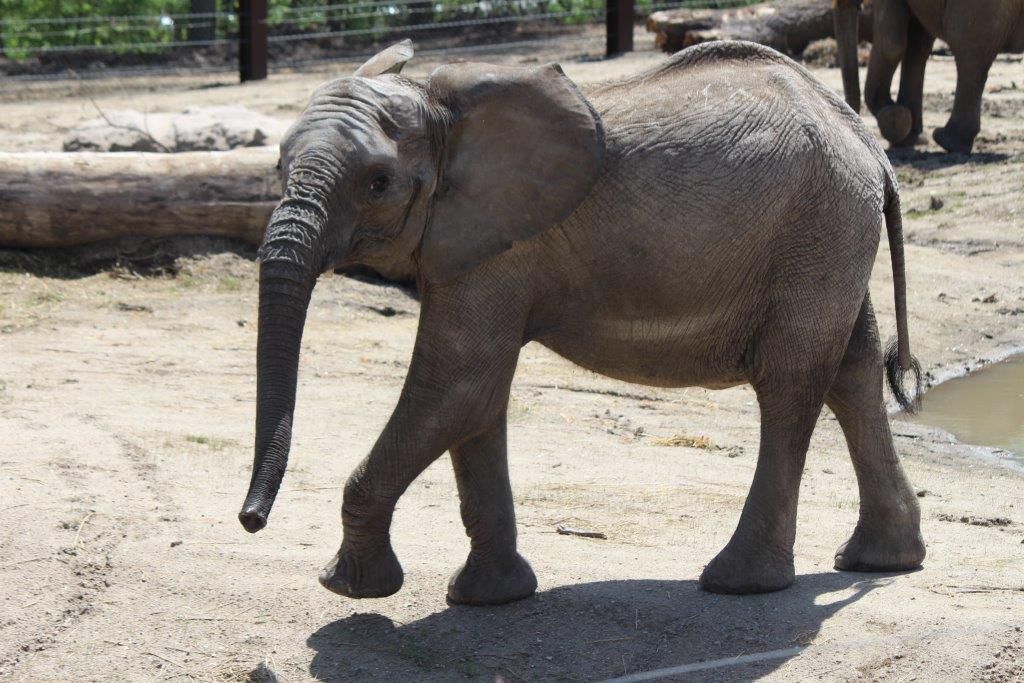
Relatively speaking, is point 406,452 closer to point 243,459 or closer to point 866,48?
point 243,459

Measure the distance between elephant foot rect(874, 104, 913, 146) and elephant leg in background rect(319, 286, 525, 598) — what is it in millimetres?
10332

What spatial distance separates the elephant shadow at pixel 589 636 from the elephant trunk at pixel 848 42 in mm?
10018

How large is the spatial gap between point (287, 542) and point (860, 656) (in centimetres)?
214

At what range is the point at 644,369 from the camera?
545 cm

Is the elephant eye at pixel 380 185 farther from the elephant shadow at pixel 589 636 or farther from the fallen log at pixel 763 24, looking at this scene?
the fallen log at pixel 763 24

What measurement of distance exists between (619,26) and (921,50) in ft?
17.5

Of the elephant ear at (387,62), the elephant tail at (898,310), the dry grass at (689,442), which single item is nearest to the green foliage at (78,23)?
the dry grass at (689,442)

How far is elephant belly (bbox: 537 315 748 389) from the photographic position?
529cm

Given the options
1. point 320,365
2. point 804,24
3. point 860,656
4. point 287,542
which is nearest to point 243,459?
point 287,542

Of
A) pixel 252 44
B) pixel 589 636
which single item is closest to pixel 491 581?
pixel 589 636

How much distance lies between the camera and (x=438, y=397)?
5.01 meters

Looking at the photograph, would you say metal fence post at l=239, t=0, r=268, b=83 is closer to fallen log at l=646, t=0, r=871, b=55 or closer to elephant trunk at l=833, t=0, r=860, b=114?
fallen log at l=646, t=0, r=871, b=55

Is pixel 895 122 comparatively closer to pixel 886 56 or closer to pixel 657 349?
pixel 886 56

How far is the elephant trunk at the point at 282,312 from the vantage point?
4422 millimetres
